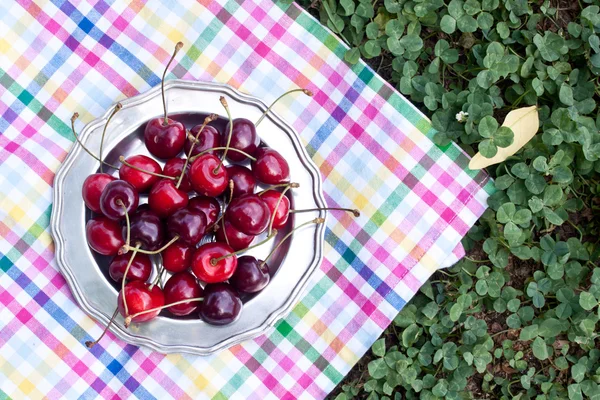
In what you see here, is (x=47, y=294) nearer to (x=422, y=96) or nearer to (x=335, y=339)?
(x=335, y=339)

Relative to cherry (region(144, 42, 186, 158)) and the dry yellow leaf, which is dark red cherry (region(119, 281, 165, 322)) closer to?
cherry (region(144, 42, 186, 158))

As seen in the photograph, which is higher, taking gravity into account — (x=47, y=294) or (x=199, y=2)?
(x=199, y=2)

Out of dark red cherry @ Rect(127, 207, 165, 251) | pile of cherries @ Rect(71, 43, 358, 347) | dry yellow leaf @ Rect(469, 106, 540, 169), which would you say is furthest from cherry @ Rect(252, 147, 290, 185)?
dry yellow leaf @ Rect(469, 106, 540, 169)

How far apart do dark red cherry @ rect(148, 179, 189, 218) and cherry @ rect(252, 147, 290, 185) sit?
0.52ft

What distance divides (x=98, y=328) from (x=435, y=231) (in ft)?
2.52

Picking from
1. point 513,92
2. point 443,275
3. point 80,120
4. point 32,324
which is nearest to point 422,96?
point 513,92

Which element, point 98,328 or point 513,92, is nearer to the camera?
point 98,328

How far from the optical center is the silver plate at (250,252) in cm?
125

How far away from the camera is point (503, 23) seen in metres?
1.40

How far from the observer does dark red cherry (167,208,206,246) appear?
115 centimetres

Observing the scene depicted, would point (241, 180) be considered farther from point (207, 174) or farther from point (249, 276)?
point (249, 276)

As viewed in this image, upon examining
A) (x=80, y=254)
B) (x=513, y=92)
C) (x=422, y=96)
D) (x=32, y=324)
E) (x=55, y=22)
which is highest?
(x=513, y=92)

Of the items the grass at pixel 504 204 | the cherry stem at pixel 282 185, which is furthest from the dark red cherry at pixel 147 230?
the grass at pixel 504 204

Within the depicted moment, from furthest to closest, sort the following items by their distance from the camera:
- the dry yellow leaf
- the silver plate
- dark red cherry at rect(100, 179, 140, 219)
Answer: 1. the dry yellow leaf
2. the silver plate
3. dark red cherry at rect(100, 179, 140, 219)
